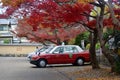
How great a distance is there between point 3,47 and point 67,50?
41542 mm

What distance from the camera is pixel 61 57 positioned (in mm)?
30828

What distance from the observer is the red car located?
30.6 m

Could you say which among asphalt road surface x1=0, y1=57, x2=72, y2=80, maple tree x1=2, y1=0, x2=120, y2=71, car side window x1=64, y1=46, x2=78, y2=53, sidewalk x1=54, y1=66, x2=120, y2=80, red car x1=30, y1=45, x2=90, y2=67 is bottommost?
asphalt road surface x1=0, y1=57, x2=72, y2=80

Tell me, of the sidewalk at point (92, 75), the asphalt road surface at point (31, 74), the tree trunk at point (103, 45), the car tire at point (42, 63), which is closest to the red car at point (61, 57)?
the car tire at point (42, 63)

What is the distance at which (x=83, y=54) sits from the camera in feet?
104

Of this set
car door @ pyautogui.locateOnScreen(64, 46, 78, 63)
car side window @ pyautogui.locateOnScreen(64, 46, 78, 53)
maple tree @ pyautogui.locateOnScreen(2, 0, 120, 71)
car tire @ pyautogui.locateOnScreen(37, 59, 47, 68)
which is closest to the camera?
maple tree @ pyautogui.locateOnScreen(2, 0, 120, 71)

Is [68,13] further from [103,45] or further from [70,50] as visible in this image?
[70,50]

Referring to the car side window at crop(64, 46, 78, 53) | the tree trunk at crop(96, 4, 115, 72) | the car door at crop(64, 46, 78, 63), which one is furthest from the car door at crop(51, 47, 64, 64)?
the tree trunk at crop(96, 4, 115, 72)

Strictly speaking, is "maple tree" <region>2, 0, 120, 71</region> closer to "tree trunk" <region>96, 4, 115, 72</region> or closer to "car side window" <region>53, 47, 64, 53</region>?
"tree trunk" <region>96, 4, 115, 72</region>

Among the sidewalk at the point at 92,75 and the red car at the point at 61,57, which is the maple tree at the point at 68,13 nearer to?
the sidewalk at the point at 92,75

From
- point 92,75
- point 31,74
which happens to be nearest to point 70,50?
point 31,74

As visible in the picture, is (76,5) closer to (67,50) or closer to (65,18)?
(65,18)

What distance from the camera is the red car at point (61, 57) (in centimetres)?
3059

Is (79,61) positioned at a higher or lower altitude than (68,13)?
lower
